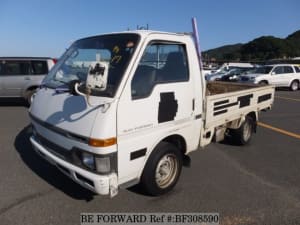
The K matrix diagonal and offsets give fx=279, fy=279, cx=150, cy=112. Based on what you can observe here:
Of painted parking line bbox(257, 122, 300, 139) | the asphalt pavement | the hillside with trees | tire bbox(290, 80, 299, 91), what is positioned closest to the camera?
the asphalt pavement

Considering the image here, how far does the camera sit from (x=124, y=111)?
2.79 metres

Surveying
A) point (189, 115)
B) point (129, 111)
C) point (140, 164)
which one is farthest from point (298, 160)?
point (129, 111)

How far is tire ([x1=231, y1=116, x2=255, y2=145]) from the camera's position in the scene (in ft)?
17.8

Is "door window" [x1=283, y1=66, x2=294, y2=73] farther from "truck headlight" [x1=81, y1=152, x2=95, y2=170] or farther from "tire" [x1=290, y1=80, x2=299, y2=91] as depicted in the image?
"truck headlight" [x1=81, y1=152, x2=95, y2=170]

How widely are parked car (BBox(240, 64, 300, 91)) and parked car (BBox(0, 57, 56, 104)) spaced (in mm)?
13072

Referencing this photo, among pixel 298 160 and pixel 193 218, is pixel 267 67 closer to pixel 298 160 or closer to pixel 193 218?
pixel 298 160

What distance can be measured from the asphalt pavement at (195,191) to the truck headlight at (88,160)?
70 cm

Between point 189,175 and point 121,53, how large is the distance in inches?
86.8

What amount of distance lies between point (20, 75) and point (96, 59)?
827 centimetres

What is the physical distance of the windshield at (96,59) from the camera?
292 centimetres

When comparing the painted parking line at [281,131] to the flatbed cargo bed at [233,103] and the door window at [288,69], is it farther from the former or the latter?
the door window at [288,69]

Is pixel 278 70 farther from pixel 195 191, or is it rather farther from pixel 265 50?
Result: pixel 265 50

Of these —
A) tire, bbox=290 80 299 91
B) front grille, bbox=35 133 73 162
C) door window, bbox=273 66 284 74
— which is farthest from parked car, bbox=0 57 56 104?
tire, bbox=290 80 299 91

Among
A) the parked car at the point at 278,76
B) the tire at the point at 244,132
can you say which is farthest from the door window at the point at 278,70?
the tire at the point at 244,132
